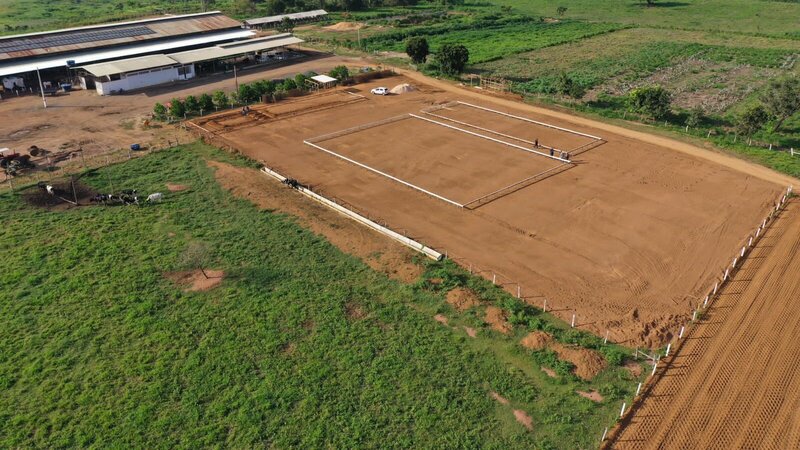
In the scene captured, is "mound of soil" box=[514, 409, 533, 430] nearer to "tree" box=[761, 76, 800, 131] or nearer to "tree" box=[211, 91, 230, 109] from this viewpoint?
"tree" box=[761, 76, 800, 131]

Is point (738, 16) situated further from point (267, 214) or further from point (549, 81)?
point (267, 214)

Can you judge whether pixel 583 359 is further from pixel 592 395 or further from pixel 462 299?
pixel 462 299

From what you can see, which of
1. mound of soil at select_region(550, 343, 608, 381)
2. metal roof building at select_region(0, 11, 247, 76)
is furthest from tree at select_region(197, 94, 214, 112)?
mound of soil at select_region(550, 343, 608, 381)

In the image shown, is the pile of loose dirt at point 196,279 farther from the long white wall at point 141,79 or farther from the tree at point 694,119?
the tree at point 694,119

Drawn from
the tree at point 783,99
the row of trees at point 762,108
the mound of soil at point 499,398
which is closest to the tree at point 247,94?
the row of trees at point 762,108

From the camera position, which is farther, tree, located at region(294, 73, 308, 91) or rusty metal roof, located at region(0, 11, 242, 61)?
rusty metal roof, located at region(0, 11, 242, 61)
